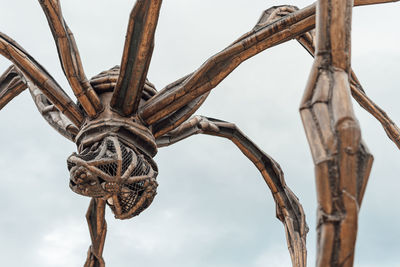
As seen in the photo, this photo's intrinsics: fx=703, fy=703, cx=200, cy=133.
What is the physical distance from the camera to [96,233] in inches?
360

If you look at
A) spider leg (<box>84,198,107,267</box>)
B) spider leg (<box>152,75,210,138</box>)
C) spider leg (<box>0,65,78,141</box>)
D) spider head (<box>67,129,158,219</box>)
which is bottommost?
spider head (<box>67,129,158,219</box>)

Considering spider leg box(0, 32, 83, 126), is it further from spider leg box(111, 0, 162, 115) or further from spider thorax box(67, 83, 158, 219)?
spider leg box(111, 0, 162, 115)

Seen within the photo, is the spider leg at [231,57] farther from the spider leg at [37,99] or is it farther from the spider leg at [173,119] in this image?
the spider leg at [37,99]

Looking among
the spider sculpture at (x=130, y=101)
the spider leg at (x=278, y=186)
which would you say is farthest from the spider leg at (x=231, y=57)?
the spider leg at (x=278, y=186)

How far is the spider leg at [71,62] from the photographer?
6.71 metres

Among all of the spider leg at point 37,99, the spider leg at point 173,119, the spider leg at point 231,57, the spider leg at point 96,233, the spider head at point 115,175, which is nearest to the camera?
the spider head at point 115,175

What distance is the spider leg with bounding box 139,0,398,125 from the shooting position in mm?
6684

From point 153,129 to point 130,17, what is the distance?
1.38 meters

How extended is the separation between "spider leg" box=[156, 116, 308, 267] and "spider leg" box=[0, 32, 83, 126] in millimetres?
1904

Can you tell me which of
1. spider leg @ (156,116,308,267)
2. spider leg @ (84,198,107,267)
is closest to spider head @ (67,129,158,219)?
spider leg @ (156,116,308,267)

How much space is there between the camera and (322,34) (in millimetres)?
4000

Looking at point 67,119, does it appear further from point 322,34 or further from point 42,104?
point 322,34

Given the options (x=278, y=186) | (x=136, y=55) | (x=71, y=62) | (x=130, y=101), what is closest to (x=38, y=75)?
(x=71, y=62)

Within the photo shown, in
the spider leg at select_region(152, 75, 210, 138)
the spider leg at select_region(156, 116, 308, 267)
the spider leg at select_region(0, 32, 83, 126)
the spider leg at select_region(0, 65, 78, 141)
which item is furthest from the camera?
the spider leg at select_region(156, 116, 308, 267)
